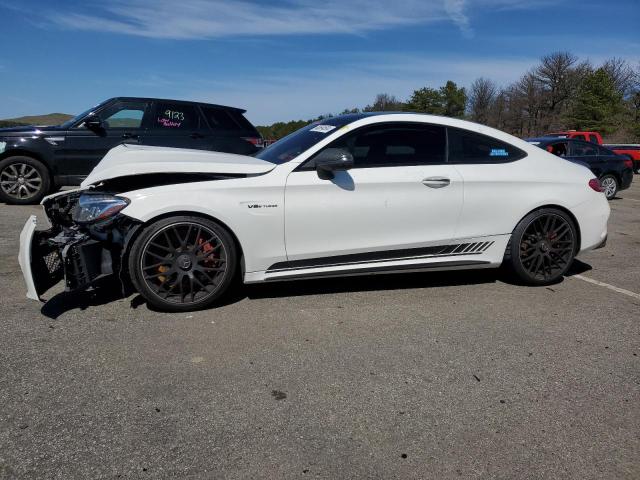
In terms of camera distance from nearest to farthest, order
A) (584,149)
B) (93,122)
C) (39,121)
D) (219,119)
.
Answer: (93,122), (219,119), (584,149), (39,121)

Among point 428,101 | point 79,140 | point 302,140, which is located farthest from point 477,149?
point 428,101

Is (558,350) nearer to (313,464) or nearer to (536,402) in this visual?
(536,402)

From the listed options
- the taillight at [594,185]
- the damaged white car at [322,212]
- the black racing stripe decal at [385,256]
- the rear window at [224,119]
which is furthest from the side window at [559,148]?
the black racing stripe decal at [385,256]

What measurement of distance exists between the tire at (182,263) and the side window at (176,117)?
5.48 meters

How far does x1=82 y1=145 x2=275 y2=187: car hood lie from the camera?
12.5 ft

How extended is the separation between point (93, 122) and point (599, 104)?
5617 cm

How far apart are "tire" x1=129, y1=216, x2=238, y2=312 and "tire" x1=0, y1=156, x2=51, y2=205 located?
5.86m

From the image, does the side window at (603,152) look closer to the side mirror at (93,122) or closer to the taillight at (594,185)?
the taillight at (594,185)

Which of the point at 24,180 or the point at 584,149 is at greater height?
the point at 584,149

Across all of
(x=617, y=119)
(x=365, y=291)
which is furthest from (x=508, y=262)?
(x=617, y=119)

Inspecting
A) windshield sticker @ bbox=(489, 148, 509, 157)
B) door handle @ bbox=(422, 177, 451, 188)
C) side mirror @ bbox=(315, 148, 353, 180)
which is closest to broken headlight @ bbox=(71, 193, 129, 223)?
side mirror @ bbox=(315, 148, 353, 180)

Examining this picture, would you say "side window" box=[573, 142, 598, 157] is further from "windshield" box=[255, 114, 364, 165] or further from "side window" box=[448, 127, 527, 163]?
"windshield" box=[255, 114, 364, 165]

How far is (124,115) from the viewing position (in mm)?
8594

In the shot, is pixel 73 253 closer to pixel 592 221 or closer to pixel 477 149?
pixel 477 149
